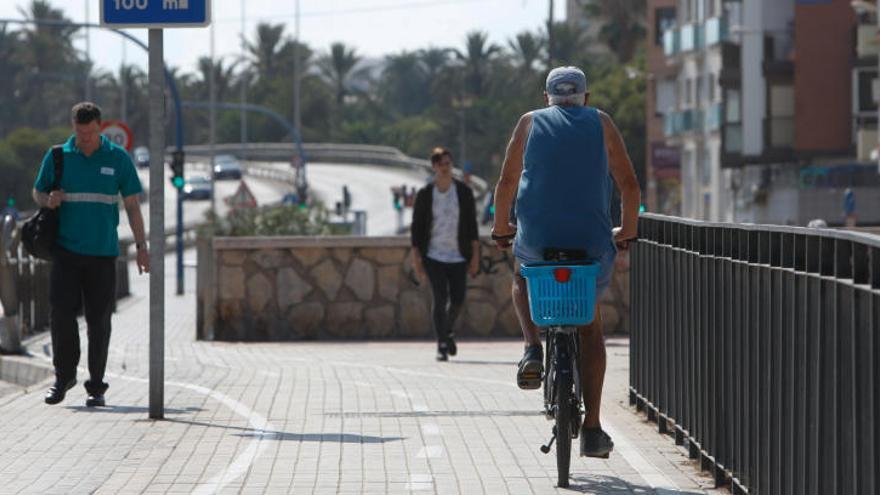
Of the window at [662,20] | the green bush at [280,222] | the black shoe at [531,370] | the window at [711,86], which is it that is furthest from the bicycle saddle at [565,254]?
the window at [662,20]

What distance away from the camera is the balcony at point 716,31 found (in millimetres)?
79312

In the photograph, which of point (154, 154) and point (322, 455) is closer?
point (322, 455)

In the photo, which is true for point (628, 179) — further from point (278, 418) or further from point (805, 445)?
point (278, 418)

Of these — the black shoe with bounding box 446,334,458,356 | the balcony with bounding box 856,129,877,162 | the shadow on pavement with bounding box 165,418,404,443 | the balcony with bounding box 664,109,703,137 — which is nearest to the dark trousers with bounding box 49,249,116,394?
the shadow on pavement with bounding box 165,418,404,443

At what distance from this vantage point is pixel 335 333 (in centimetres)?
2147

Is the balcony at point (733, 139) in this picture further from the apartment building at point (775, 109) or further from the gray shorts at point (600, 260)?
the gray shorts at point (600, 260)

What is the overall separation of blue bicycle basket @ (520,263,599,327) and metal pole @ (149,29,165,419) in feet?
10.8

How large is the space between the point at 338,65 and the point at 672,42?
274ft

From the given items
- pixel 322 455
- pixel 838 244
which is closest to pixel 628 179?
pixel 322 455

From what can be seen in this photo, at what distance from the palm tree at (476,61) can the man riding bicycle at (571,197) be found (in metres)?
138

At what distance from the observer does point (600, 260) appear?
8.91 m

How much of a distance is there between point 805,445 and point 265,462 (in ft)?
10.8

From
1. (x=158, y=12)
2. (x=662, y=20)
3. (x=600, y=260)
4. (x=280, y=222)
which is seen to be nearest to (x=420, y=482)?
(x=600, y=260)

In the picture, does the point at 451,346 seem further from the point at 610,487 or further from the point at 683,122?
the point at 683,122
